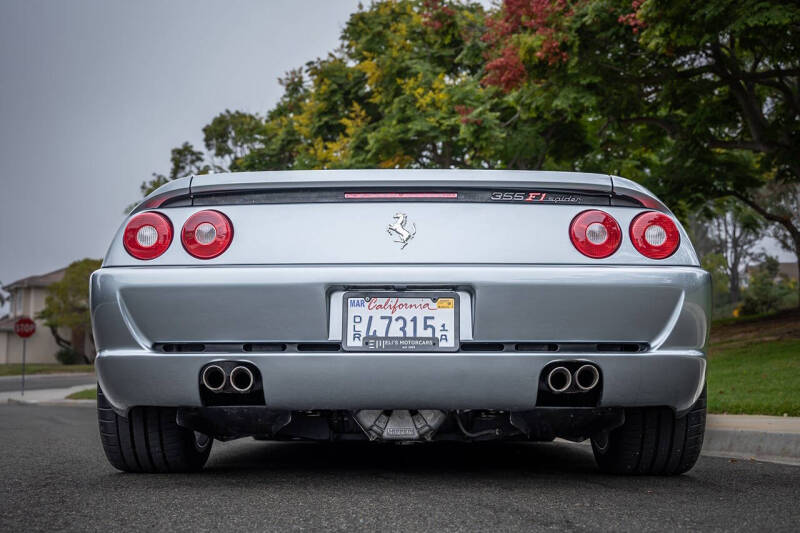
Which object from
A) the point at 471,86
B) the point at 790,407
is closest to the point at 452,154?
the point at 471,86

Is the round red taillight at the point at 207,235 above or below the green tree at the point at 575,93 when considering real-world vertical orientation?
below

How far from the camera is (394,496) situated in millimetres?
3402

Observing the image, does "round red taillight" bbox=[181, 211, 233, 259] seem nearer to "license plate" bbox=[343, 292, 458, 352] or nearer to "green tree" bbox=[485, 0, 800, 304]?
"license plate" bbox=[343, 292, 458, 352]

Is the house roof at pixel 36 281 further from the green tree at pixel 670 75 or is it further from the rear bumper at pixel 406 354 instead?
the rear bumper at pixel 406 354

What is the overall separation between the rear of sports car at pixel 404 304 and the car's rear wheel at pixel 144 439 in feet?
0.47

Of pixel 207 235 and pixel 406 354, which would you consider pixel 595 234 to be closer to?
pixel 406 354

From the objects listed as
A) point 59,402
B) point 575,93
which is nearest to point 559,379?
point 575,93

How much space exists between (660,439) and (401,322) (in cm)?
136

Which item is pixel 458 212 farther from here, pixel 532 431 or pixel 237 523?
pixel 237 523

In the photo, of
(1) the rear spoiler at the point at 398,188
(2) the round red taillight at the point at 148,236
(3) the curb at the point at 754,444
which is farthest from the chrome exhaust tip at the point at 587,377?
(3) the curb at the point at 754,444

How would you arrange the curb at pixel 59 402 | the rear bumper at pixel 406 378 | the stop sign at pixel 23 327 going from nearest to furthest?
the rear bumper at pixel 406 378
the curb at pixel 59 402
the stop sign at pixel 23 327

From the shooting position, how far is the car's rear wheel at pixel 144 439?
389 centimetres

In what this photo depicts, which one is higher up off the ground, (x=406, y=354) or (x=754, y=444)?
(x=406, y=354)

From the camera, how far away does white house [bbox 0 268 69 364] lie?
60.8 m
